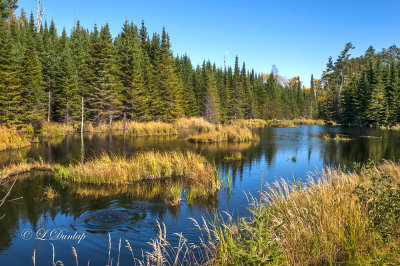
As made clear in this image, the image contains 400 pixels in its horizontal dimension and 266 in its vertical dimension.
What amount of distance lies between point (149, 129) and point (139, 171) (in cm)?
2487

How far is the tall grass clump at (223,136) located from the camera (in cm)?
3020

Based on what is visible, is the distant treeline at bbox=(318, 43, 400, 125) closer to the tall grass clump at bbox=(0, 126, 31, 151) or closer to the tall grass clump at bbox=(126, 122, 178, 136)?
the tall grass clump at bbox=(126, 122, 178, 136)

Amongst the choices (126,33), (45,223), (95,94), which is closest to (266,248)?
(45,223)

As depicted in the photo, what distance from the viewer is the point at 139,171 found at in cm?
1362

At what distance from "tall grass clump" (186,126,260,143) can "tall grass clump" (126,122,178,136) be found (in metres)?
8.35

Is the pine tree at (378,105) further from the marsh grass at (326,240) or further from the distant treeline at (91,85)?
the marsh grass at (326,240)

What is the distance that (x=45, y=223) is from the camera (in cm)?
863

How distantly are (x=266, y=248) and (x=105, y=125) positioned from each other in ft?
123

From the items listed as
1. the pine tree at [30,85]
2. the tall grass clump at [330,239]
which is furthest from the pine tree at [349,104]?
the tall grass clump at [330,239]

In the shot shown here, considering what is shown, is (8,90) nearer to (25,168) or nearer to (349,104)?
(25,168)

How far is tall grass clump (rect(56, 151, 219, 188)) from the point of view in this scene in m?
12.8

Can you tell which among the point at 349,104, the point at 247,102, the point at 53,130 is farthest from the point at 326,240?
the point at 349,104

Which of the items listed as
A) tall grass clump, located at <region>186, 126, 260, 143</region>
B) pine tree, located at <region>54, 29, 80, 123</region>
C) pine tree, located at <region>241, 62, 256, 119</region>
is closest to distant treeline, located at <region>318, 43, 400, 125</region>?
pine tree, located at <region>241, 62, 256, 119</region>

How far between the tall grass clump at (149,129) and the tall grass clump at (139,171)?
23.0m
